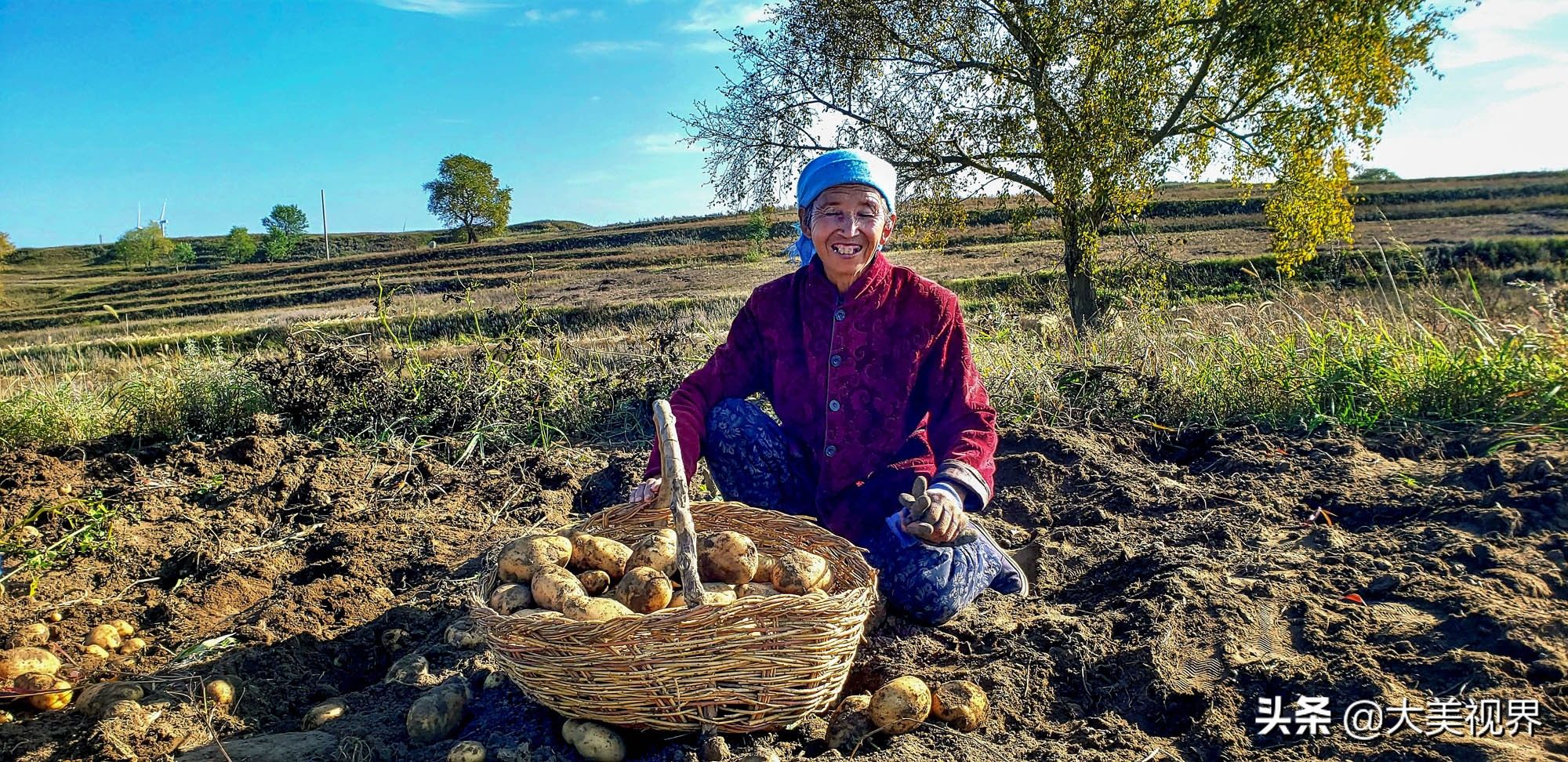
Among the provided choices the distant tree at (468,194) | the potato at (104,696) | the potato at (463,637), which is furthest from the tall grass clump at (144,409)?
the distant tree at (468,194)

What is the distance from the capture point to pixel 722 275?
82.5 feet

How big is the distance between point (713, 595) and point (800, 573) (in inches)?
10.3

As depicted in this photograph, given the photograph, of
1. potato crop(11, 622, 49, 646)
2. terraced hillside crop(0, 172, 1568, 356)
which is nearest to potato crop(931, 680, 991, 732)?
potato crop(11, 622, 49, 646)

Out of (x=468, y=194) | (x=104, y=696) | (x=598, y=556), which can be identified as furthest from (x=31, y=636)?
(x=468, y=194)

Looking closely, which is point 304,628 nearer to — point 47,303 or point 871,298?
point 871,298

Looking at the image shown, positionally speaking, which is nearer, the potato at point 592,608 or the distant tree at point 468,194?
the potato at point 592,608

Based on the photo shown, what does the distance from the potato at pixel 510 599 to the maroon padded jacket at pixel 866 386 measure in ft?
2.18

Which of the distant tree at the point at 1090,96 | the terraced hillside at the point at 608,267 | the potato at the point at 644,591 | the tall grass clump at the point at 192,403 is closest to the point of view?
the potato at the point at 644,591

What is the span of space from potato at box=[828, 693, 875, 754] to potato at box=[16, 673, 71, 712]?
A: 2304 millimetres

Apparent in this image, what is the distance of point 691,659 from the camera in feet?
6.27

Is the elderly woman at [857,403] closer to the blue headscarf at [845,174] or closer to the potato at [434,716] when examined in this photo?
the blue headscarf at [845,174]

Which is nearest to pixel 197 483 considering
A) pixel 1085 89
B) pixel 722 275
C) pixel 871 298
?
pixel 871 298

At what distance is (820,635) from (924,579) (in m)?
0.77

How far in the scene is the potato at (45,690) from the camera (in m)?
2.54
